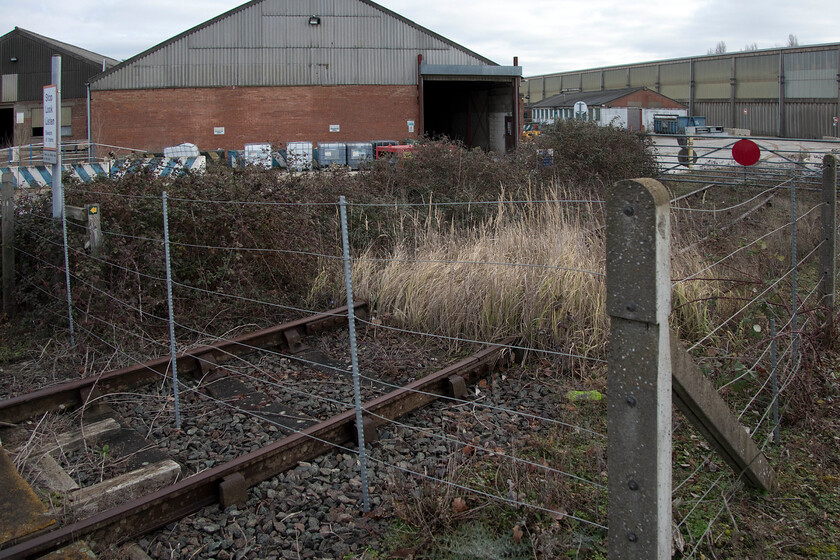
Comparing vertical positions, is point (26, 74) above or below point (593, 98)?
below

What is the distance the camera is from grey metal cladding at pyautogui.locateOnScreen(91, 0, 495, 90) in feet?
113

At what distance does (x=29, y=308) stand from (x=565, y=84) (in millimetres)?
81660

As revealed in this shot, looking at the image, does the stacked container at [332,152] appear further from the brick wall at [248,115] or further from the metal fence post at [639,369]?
the metal fence post at [639,369]

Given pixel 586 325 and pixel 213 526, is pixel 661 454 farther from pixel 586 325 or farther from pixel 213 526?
pixel 586 325

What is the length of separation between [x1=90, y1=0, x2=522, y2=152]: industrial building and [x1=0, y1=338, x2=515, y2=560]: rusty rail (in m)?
29.4

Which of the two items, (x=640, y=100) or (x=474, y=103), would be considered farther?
(x=640, y=100)

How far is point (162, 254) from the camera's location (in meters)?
8.38

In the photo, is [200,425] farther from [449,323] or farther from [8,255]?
[8,255]

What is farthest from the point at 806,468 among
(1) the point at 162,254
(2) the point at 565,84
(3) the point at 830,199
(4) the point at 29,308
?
(2) the point at 565,84

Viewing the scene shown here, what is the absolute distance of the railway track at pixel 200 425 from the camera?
4.44m

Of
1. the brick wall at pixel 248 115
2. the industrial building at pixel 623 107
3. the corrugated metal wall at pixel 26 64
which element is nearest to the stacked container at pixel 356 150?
the brick wall at pixel 248 115

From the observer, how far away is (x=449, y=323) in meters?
7.90

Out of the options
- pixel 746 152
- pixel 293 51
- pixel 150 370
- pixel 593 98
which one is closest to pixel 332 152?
pixel 293 51

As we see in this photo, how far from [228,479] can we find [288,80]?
1326 inches
